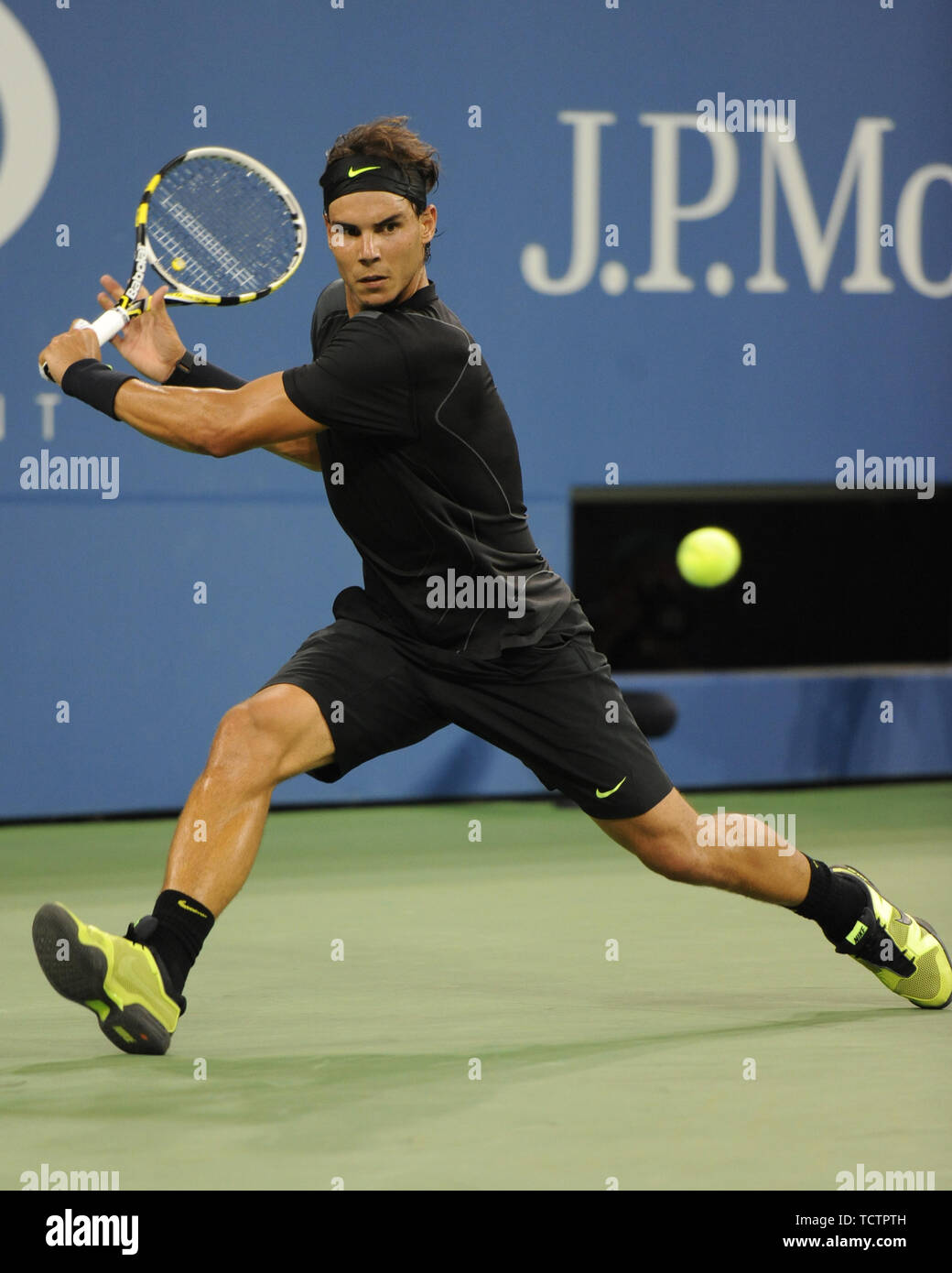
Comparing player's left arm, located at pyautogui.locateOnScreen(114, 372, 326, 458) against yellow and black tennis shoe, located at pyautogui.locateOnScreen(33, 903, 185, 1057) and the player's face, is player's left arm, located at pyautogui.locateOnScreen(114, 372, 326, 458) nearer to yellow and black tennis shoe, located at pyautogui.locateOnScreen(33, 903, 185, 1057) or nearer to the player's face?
the player's face

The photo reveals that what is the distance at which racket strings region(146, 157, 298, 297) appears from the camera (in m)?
4.45

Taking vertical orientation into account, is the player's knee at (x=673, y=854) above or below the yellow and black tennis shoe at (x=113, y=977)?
above

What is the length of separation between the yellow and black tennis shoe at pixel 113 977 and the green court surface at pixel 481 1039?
0.08 m

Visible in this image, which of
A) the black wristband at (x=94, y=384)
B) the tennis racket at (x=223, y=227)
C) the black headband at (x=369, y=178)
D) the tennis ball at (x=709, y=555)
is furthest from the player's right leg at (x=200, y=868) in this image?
the tennis ball at (x=709, y=555)

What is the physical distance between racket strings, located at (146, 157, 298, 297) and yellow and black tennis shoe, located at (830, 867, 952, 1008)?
1.85 meters

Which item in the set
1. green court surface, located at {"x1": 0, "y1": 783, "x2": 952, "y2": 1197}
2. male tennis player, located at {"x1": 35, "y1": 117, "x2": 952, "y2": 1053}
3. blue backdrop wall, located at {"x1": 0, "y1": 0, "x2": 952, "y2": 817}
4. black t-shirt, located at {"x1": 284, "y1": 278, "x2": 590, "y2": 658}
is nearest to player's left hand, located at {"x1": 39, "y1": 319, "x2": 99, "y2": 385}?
male tennis player, located at {"x1": 35, "y1": 117, "x2": 952, "y2": 1053}

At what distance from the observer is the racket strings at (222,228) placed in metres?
4.45

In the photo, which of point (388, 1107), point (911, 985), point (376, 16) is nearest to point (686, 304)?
point (376, 16)

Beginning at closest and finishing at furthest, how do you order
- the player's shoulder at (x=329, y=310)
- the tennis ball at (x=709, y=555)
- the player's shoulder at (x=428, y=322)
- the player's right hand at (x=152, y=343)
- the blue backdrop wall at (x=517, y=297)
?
the player's shoulder at (x=428, y=322)
the player's shoulder at (x=329, y=310)
the player's right hand at (x=152, y=343)
the blue backdrop wall at (x=517, y=297)
the tennis ball at (x=709, y=555)

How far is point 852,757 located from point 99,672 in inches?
119

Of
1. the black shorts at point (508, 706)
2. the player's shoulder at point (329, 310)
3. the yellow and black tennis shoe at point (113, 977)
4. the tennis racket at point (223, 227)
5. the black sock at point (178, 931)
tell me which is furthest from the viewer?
the tennis racket at point (223, 227)

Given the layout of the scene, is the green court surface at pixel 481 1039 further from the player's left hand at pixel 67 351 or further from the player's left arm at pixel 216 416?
the player's left hand at pixel 67 351

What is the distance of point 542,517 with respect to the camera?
741 cm

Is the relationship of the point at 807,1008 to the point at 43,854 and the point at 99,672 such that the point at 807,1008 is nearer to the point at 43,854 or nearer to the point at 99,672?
the point at 43,854
